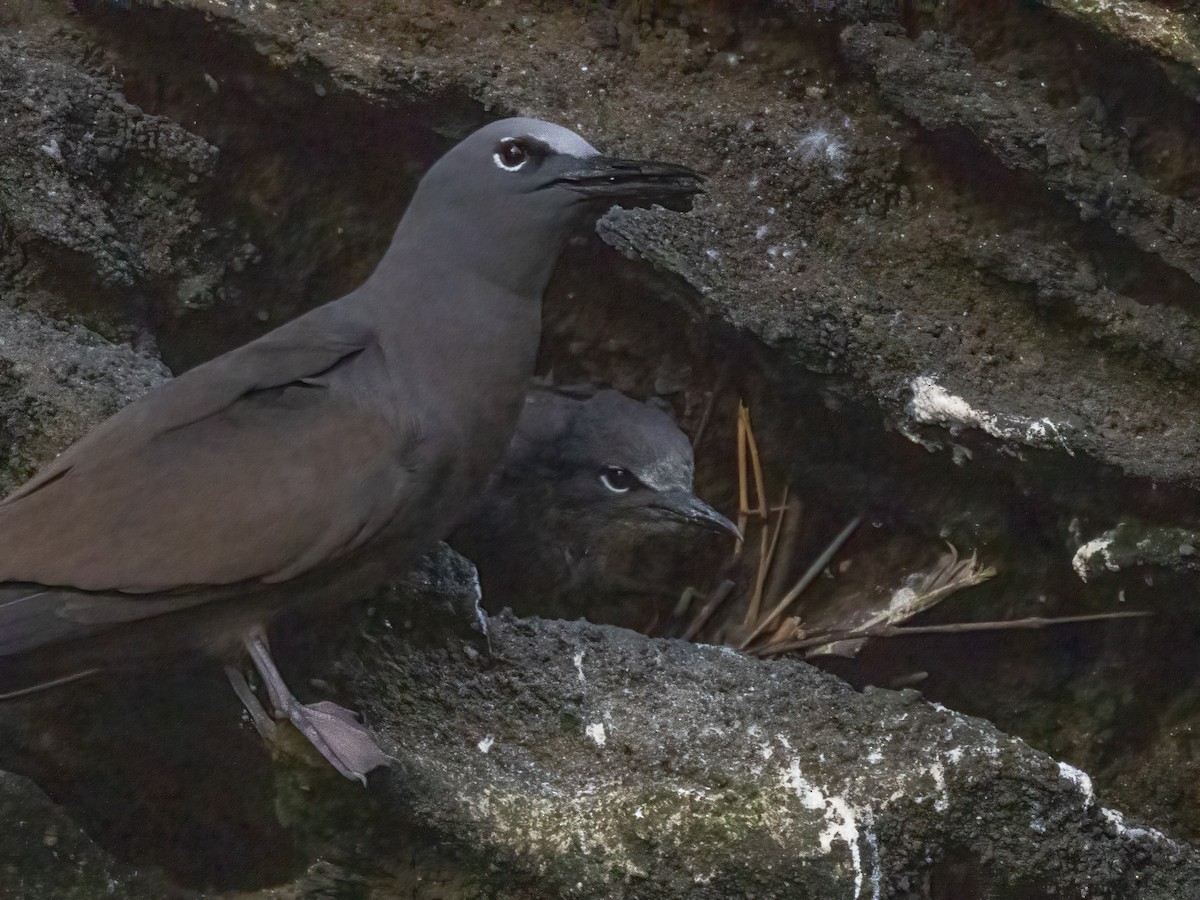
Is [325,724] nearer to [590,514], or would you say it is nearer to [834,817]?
[834,817]

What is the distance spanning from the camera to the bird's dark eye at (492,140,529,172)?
8.79 ft

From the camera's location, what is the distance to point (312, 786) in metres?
2.58

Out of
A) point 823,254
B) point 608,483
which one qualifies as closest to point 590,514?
point 608,483

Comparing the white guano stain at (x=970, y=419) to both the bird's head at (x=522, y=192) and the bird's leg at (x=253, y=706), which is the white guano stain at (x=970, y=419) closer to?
the bird's head at (x=522, y=192)

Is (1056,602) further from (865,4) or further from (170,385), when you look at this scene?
(170,385)

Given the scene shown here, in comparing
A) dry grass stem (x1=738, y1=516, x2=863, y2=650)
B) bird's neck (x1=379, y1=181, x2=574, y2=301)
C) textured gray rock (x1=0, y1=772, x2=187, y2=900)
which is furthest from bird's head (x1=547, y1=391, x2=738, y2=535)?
textured gray rock (x1=0, y1=772, x2=187, y2=900)

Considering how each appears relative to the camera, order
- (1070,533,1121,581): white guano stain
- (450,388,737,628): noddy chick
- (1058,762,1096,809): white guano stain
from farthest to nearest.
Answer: (450,388,737,628): noddy chick < (1070,533,1121,581): white guano stain < (1058,762,1096,809): white guano stain

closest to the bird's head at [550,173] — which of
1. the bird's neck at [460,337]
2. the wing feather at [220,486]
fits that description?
the bird's neck at [460,337]

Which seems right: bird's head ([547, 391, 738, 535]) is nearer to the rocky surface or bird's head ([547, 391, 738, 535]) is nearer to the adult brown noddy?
the rocky surface

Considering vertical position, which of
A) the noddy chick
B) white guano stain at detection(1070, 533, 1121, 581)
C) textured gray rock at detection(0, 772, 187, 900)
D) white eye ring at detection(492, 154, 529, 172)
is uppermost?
white eye ring at detection(492, 154, 529, 172)

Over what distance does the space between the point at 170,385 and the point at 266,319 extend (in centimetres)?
71

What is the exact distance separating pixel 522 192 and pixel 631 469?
1.19 metres

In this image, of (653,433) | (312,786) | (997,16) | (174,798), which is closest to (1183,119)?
(997,16)

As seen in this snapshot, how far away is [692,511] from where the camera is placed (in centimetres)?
357
